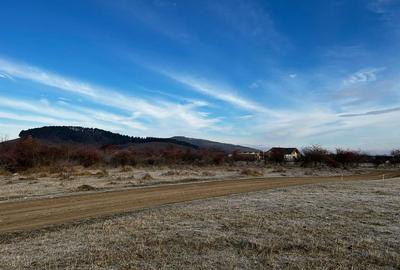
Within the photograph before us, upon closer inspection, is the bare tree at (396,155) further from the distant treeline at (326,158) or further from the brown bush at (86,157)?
the brown bush at (86,157)

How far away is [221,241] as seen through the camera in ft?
30.1

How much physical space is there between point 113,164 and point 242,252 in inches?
2244

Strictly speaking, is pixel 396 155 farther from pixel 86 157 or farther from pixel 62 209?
pixel 62 209

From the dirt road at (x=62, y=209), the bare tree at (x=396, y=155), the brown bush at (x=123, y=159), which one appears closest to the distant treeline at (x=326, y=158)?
the bare tree at (x=396, y=155)

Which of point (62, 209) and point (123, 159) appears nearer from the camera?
point (62, 209)

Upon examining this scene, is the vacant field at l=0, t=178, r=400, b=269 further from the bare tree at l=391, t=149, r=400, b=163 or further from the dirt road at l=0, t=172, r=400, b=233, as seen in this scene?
the bare tree at l=391, t=149, r=400, b=163

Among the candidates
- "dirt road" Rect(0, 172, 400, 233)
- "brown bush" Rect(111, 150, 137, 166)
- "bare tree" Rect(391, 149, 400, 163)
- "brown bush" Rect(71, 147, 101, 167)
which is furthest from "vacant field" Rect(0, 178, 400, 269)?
"bare tree" Rect(391, 149, 400, 163)

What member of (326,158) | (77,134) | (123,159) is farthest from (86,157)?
(77,134)

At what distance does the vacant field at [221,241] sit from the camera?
7.64 meters

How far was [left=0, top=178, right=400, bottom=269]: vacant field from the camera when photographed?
7.64 m

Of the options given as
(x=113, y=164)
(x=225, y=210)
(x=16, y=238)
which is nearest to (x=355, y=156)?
(x=113, y=164)

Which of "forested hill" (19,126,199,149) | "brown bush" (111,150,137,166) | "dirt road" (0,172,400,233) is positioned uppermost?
"forested hill" (19,126,199,149)

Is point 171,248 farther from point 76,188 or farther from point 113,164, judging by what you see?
point 113,164

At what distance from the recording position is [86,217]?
13.9 metres
